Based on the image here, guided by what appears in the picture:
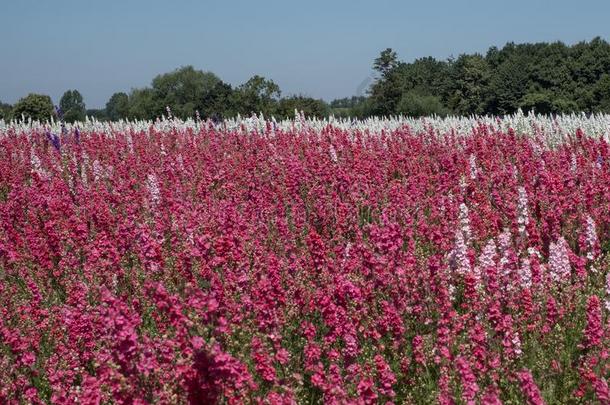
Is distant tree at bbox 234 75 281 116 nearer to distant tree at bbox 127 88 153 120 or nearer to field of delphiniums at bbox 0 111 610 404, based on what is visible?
distant tree at bbox 127 88 153 120

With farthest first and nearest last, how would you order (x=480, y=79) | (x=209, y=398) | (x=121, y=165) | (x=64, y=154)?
(x=480, y=79) < (x=64, y=154) < (x=121, y=165) < (x=209, y=398)

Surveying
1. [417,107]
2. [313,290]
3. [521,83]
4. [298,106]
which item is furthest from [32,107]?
[313,290]

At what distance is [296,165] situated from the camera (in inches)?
531

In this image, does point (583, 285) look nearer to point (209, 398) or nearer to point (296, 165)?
point (209, 398)

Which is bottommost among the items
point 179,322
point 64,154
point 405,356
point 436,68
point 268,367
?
point 405,356

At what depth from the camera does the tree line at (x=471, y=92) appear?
5594 centimetres

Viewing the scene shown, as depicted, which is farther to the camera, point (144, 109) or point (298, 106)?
point (144, 109)

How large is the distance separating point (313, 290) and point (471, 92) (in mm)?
68063

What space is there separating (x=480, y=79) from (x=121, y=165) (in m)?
62.3

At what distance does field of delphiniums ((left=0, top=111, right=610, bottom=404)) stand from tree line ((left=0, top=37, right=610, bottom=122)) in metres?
34.6

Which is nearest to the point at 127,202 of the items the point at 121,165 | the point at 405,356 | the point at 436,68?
the point at 121,165

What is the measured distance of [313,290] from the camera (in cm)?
800

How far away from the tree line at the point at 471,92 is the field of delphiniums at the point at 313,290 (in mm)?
34612

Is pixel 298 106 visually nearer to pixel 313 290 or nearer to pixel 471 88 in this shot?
pixel 471 88
